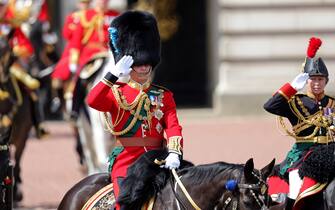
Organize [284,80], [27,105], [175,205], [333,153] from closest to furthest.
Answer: [175,205]
[333,153]
[27,105]
[284,80]

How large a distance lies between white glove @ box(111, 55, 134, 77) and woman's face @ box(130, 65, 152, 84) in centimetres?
26

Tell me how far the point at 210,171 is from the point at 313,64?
1462 millimetres

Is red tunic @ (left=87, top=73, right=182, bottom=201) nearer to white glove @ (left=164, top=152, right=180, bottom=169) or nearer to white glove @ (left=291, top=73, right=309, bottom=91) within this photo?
white glove @ (left=164, top=152, right=180, bottom=169)

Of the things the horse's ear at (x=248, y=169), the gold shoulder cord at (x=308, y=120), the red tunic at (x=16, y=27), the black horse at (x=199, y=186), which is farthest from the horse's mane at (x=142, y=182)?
the red tunic at (x=16, y=27)

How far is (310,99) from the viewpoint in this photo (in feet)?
25.7

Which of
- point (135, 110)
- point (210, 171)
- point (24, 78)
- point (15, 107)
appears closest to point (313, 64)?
point (135, 110)

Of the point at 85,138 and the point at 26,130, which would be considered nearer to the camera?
the point at 26,130

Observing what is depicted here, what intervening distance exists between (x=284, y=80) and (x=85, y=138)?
6614 millimetres

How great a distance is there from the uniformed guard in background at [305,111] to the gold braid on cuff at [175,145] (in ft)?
3.47

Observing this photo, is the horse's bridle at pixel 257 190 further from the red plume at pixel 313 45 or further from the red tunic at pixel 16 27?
the red tunic at pixel 16 27

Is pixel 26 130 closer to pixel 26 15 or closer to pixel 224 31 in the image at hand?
pixel 26 15

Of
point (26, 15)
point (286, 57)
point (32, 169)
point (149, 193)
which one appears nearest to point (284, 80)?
point (286, 57)

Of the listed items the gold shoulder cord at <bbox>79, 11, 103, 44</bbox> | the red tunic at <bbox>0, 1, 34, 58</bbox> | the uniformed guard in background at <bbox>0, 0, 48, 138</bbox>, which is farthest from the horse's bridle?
the gold shoulder cord at <bbox>79, 11, 103, 44</bbox>

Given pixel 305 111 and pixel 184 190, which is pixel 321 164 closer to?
pixel 305 111
